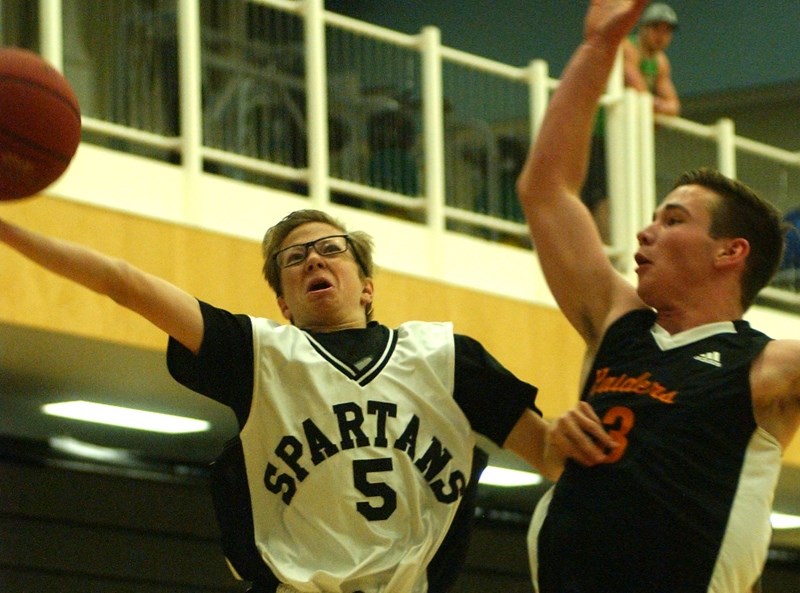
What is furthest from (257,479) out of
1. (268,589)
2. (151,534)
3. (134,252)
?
(151,534)

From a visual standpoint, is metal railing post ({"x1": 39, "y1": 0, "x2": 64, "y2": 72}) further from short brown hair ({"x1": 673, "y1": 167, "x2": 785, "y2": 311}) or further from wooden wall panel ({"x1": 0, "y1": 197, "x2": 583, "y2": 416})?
short brown hair ({"x1": 673, "y1": 167, "x2": 785, "y2": 311})

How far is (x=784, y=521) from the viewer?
39.5 feet

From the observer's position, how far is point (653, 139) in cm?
964

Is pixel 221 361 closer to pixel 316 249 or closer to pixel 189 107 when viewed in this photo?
pixel 316 249

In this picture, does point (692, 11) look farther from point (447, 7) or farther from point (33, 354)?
point (33, 354)

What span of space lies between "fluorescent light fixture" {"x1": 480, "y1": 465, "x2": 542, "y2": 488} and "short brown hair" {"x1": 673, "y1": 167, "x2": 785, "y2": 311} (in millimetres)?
6327

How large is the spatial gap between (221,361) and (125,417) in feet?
17.4

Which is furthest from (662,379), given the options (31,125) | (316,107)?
(316,107)

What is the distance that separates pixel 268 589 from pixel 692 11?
37.5 feet

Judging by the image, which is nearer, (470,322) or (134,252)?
(134,252)

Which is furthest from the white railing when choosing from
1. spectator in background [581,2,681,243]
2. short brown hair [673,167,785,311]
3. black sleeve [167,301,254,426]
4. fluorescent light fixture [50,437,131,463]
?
short brown hair [673,167,785,311]

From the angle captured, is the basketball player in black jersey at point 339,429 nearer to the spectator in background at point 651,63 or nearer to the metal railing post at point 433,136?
the metal railing post at point 433,136

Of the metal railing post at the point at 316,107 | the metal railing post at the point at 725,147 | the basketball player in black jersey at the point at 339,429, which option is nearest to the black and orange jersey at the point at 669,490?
the basketball player in black jersey at the point at 339,429

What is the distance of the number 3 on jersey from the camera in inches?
146
